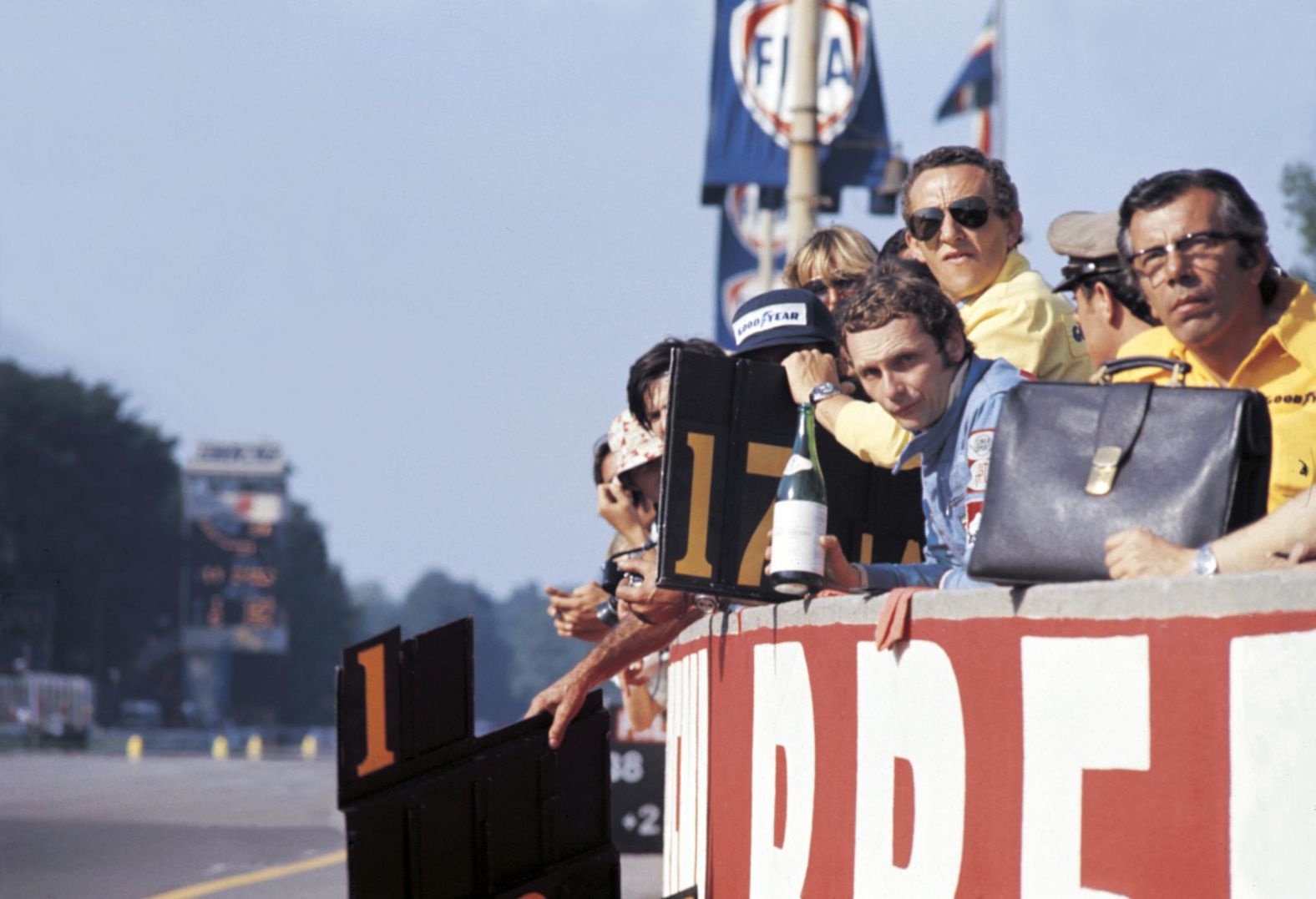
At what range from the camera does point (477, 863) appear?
560 cm

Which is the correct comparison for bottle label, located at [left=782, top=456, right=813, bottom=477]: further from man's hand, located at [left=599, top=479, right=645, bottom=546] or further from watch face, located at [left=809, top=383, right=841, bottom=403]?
man's hand, located at [left=599, top=479, right=645, bottom=546]

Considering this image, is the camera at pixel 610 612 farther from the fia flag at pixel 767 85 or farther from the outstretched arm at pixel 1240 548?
the fia flag at pixel 767 85

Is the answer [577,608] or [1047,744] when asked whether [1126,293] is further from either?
[577,608]

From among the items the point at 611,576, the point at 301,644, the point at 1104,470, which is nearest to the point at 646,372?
the point at 611,576

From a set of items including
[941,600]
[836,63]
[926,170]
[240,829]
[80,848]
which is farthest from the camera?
[240,829]

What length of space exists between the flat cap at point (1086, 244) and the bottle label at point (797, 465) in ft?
2.61

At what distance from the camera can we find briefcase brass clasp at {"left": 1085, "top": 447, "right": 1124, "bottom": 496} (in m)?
3.12

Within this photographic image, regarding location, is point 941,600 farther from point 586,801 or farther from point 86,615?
point 86,615

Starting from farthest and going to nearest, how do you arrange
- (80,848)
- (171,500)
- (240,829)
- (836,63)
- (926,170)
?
(171,500), (240,829), (80,848), (836,63), (926,170)

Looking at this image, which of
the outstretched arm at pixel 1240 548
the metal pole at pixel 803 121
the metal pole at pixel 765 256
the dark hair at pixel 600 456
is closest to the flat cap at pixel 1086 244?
the outstretched arm at pixel 1240 548

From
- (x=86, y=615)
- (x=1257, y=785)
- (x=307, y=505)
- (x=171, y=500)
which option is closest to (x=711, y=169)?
(x=1257, y=785)

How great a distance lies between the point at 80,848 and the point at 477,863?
41.3 feet

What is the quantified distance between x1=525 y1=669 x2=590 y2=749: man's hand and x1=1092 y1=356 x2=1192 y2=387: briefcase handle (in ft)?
7.05

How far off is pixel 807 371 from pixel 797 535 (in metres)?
0.89
